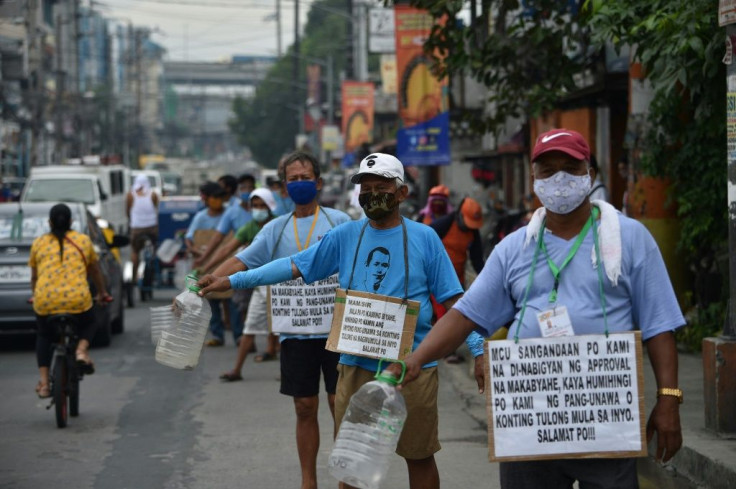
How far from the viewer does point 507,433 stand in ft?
14.1

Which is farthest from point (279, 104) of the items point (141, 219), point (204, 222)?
point (204, 222)

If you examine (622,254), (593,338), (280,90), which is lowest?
(593,338)

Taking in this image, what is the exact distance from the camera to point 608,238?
14.3 ft

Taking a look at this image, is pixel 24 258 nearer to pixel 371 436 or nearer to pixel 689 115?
pixel 689 115

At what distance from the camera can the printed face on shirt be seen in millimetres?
5918

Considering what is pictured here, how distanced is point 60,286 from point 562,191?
21.0 ft

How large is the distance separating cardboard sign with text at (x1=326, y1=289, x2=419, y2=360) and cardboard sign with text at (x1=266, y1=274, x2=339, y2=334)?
1407 millimetres

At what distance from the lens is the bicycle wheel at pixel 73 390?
390 inches

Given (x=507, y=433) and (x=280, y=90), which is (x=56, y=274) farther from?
(x=280, y=90)

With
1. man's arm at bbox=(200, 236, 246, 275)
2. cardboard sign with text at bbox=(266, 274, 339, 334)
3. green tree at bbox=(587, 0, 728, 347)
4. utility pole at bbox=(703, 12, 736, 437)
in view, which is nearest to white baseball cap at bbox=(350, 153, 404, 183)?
cardboard sign with text at bbox=(266, 274, 339, 334)

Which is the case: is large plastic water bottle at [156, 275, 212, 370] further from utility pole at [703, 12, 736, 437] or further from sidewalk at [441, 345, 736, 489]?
utility pole at [703, 12, 736, 437]

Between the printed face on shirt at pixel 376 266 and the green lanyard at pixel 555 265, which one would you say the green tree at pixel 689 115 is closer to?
the printed face on shirt at pixel 376 266

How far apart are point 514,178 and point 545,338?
27.2m

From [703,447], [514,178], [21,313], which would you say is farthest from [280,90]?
[703,447]
